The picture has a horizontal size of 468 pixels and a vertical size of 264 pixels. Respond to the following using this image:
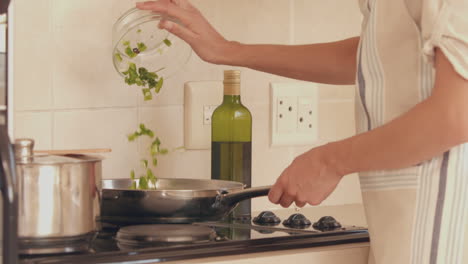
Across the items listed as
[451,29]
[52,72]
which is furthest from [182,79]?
[451,29]

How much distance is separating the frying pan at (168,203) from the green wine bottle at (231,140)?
0.20 m

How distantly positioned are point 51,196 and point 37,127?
430 mm

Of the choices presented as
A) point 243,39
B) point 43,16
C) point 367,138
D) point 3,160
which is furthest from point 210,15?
point 3,160

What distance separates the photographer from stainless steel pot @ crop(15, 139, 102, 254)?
119 centimetres

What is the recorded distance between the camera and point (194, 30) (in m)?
1.61

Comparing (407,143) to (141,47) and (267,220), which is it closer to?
(267,220)

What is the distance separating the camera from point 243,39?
6.10ft

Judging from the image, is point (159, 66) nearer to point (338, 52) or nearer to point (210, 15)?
point (210, 15)

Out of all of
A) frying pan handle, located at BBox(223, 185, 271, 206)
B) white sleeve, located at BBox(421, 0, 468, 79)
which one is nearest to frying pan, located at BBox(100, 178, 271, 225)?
frying pan handle, located at BBox(223, 185, 271, 206)

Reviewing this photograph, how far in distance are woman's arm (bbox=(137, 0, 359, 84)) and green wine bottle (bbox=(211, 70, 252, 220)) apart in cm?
8

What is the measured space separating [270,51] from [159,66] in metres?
0.22

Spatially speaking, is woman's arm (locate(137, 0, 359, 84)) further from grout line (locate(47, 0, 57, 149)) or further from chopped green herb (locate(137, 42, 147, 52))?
grout line (locate(47, 0, 57, 149))

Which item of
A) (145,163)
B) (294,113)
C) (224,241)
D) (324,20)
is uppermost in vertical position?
(324,20)

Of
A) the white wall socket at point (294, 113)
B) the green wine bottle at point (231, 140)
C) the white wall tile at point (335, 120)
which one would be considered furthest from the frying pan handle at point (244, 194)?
the white wall tile at point (335, 120)
